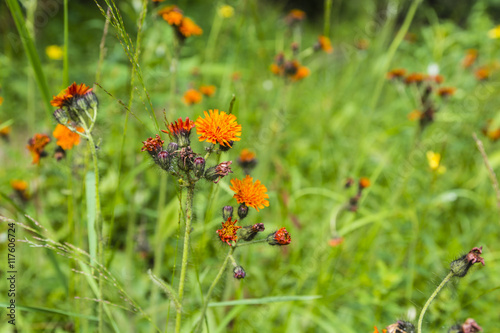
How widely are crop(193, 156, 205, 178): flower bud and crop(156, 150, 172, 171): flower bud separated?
69mm

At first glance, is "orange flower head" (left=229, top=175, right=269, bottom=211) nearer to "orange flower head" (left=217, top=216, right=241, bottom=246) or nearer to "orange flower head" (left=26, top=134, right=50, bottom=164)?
"orange flower head" (left=217, top=216, right=241, bottom=246)

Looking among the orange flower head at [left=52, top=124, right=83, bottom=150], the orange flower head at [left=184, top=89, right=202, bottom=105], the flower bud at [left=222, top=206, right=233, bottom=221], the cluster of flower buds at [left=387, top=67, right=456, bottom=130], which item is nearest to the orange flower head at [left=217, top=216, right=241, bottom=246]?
the flower bud at [left=222, top=206, right=233, bottom=221]

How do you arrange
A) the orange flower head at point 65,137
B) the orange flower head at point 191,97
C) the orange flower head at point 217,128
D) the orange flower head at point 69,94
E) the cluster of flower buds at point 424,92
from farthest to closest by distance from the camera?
the orange flower head at point 191,97, the cluster of flower buds at point 424,92, the orange flower head at point 65,137, the orange flower head at point 69,94, the orange flower head at point 217,128

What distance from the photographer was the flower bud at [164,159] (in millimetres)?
921

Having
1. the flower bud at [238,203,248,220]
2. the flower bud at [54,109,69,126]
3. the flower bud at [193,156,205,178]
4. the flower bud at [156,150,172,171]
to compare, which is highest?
the flower bud at [54,109,69,126]

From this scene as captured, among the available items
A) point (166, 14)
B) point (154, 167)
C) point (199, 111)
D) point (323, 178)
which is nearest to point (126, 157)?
point (199, 111)

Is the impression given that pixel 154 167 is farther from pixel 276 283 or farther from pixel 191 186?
pixel 276 283

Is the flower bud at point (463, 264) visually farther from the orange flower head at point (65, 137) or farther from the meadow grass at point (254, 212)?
the orange flower head at point (65, 137)

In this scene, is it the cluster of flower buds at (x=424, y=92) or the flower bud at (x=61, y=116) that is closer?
the flower bud at (x=61, y=116)

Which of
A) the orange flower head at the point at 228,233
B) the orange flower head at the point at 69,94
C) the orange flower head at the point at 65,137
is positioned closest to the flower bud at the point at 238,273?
the orange flower head at the point at 228,233

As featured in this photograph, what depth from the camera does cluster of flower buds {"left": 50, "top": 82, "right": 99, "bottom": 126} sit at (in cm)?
104

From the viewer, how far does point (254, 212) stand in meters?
2.15

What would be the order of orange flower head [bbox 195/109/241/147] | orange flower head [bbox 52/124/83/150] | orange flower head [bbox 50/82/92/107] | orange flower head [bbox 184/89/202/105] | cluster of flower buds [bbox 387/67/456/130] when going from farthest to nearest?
1. orange flower head [bbox 184/89/202/105]
2. cluster of flower buds [bbox 387/67/456/130]
3. orange flower head [bbox 52/124/83/150]
4. orange flower head [bbox 50/82/92/107]
5. orange flower head [bbox 195/109/241/147]

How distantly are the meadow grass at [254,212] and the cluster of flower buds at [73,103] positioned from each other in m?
0.13
